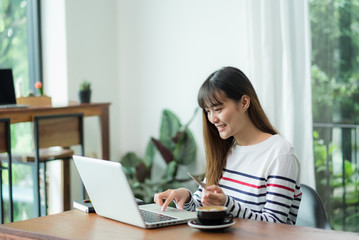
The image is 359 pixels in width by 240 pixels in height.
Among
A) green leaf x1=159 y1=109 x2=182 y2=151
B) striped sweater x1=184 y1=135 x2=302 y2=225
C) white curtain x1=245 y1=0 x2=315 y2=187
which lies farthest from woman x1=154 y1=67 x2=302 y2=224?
green leaf x1=159 y1=109 x2=182 y2=151

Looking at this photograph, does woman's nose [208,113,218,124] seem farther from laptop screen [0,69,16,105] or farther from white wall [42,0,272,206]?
white wall [42,0,272,206]

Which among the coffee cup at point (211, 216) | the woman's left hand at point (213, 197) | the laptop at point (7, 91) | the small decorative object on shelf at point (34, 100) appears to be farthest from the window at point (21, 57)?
the coffee cup at point (211, 216)

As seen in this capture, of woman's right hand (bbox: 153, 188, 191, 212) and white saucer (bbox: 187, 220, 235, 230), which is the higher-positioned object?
woman's right hand (bbox: 153, 188, 191, 212)

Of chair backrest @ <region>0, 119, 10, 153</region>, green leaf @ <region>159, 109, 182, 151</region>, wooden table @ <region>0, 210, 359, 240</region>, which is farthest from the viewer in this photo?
green leaf @ <region>159, 109, 182, 151</region>

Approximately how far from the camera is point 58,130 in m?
3.31

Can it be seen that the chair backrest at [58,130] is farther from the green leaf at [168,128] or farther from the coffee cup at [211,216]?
the coffee cup at [211,216]

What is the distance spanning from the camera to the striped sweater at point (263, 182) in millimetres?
1730

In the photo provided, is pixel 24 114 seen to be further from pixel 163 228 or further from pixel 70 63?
pixel 163 228

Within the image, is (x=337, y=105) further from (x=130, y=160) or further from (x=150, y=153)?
(x=130, y=160)

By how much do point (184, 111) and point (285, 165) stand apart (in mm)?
2357

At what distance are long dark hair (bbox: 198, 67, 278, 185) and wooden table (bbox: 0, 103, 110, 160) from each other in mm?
1369

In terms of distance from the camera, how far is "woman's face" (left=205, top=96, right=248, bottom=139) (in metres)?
1.88

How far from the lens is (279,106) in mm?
3379

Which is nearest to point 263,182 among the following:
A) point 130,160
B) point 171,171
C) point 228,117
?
point 228,117
